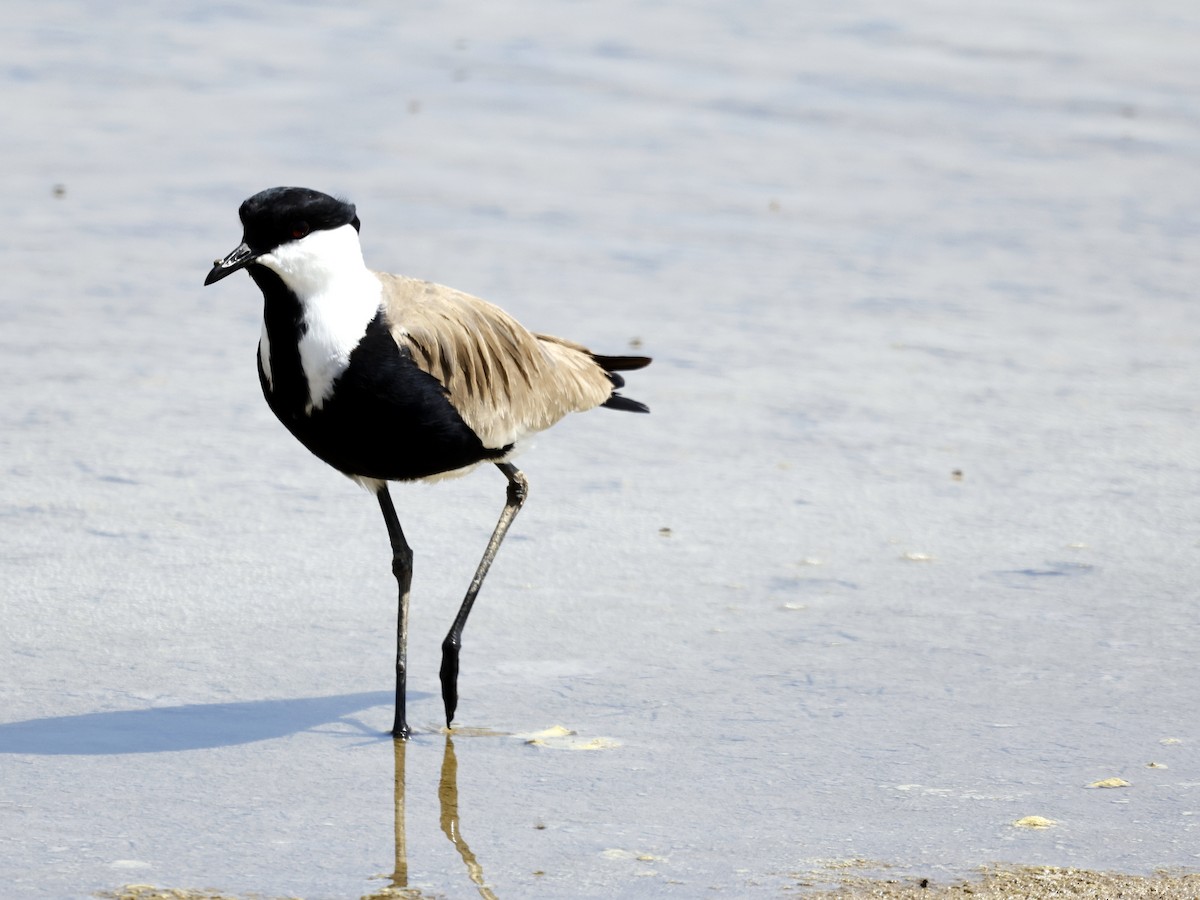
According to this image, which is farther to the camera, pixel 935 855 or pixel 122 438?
pixel 122 438

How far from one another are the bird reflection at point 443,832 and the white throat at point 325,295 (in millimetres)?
999

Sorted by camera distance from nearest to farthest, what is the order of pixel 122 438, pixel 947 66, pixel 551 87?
pixel 122 438 < pixel 551 87 < pixel 947 66

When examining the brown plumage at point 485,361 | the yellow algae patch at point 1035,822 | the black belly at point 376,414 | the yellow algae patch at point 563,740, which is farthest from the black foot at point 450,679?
the yellow algae patch at point 1035,822

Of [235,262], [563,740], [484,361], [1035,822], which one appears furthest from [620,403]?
[1035,822]

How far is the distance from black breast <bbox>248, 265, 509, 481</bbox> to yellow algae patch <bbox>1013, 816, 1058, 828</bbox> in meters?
1.82

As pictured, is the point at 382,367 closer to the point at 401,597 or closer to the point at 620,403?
the point at 401,597

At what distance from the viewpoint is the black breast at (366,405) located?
484 centimetres

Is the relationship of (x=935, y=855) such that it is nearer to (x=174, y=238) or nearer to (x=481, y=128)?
(x=174, y=238)

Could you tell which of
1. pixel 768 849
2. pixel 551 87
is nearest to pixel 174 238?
pixel 551 87

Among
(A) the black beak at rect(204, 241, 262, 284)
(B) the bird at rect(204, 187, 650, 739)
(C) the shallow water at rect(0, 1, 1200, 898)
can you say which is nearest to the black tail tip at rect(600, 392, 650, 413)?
(B) the bird at rect(204, 187, 650, 739)

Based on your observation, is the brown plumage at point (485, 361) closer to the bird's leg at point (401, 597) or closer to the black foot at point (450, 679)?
the bird's leg at point (401, 597)

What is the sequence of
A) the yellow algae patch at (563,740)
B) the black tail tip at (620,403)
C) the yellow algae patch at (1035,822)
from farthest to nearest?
the black tail tip at (620,403) < the yellow algae patch at (563,740) < the yellow algae patch at (1035,822)

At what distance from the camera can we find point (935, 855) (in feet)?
14.4

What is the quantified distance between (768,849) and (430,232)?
6.62 meters
